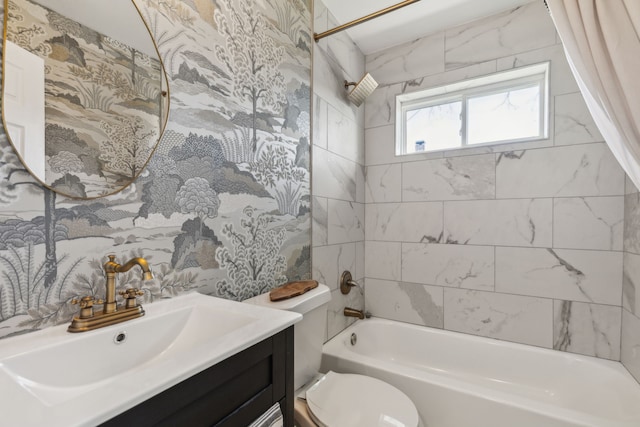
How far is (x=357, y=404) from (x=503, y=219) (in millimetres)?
1506

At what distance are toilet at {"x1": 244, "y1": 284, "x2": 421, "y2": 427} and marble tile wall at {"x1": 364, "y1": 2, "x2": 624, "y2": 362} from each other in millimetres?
1022

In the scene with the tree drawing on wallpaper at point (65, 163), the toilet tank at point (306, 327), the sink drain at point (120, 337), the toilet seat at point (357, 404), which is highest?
the tree drawing on wallpaper at point (65, 163)

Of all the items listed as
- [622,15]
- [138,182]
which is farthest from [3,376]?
[622,15]

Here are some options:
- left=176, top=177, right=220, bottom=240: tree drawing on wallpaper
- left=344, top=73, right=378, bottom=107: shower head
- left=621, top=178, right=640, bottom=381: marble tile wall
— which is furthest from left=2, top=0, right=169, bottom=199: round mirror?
left=621, top=178, right=640, bottom=381: marble tile wall

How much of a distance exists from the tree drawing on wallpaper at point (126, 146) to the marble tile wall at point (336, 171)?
100 cm

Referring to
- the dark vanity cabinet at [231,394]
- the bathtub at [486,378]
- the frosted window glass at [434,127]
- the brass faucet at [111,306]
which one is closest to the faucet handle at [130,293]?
the brass faucet at [111,306]

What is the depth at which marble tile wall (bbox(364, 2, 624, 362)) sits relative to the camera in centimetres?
174

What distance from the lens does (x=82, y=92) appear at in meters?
0.83

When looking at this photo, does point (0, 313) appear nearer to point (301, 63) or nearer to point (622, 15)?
point (301, 63)

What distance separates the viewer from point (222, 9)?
124cm

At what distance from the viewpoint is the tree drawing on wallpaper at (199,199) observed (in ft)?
3.58

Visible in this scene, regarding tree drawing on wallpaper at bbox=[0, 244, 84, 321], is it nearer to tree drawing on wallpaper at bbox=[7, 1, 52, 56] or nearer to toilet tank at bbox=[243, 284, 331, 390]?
tree drawing on wallpaper at bbox=[7, 1, 52, 56]

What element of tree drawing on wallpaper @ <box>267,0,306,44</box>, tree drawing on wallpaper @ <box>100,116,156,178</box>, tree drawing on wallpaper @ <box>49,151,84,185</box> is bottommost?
tree drawing on wallpaper @ <box>49,151,84,185</box>

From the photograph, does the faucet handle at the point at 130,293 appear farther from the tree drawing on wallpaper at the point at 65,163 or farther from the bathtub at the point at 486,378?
the bathtub at the point at 486,378
